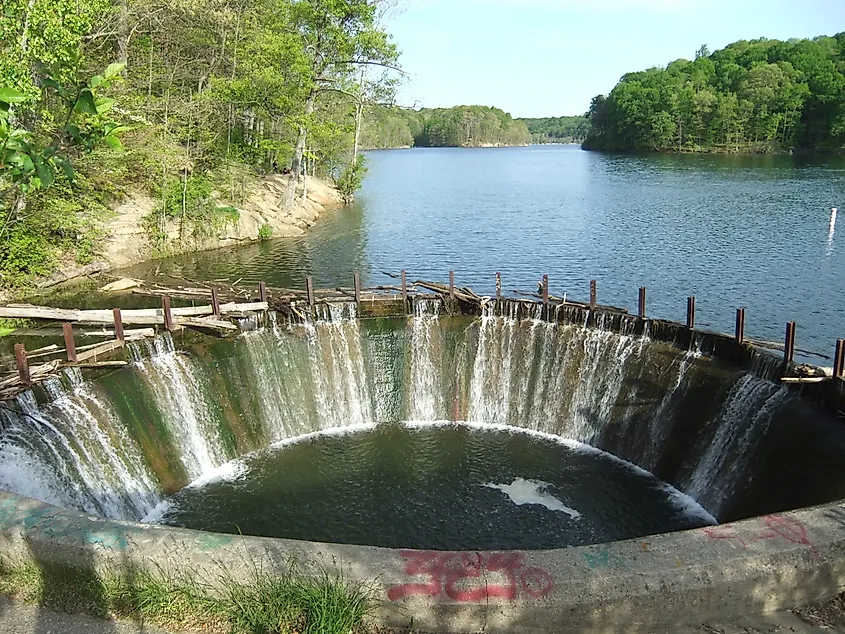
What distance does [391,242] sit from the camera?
33.6 m

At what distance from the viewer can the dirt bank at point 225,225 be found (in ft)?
89.2

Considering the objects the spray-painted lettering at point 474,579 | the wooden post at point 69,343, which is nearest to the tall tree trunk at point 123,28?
the wooden post at point 69,343

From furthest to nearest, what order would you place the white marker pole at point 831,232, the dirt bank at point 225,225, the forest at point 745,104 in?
the forest at point 745,104, the white marker pole at point 831,232, the dirt bank at point 225,225

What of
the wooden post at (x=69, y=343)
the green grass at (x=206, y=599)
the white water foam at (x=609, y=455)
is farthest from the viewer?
the wooden post at (x=69, y=343)

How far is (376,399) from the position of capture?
17.8 meters

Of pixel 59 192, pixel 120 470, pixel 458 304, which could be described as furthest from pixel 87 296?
pixel 458 304

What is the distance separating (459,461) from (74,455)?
7.79 metres

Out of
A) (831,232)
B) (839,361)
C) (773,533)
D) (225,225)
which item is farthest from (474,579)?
(831,232)

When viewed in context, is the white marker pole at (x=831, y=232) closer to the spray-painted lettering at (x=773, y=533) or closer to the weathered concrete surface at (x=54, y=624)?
the spray-painted lettering at (x=773, y=533)

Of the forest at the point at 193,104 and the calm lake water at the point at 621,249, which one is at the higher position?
the forest at the point at 193,104

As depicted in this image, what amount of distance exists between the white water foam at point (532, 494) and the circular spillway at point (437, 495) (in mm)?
21

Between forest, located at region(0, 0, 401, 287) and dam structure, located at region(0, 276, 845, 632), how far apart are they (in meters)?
10.5

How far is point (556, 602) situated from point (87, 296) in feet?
67.8

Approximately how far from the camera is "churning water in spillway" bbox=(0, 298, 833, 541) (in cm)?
1234
